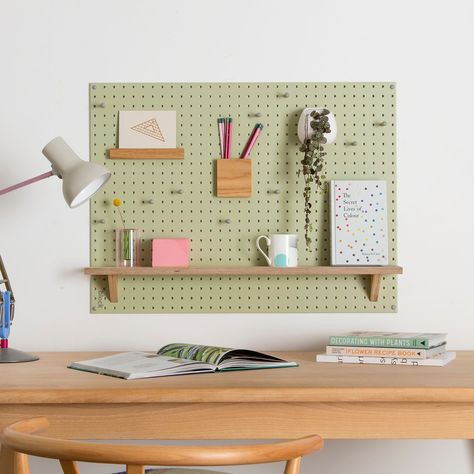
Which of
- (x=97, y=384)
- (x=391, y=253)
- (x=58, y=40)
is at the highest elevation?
(x=58, y=40)

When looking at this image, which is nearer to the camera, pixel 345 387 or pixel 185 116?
pixel 345 387

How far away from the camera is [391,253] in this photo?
2.49m

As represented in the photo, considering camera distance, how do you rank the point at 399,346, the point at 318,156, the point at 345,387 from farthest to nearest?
the point at 318,156, the point at 399,346, the point at 345,387

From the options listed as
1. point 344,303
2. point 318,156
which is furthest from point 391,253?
point 318,156

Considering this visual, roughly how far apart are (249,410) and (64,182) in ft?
2.63

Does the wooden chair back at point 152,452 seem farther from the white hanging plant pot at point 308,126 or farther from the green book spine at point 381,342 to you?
the white hanging plant pot at point 308,126

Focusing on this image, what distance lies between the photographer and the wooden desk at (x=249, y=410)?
1.79 m

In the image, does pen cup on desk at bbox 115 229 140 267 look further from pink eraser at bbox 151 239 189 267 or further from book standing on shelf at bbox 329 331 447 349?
book standing on shelf at bbox 329 331 447 349

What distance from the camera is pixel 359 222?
2.45m

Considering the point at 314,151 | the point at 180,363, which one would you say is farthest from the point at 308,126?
the point at 180,363

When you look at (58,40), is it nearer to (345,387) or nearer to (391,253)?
(391,253)

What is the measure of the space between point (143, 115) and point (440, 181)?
0.89m

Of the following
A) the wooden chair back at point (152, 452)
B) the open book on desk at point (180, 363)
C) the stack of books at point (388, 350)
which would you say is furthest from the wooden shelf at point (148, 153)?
the wooden chair back at point (152, 452)

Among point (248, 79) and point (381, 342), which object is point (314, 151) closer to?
point (248, 79)
